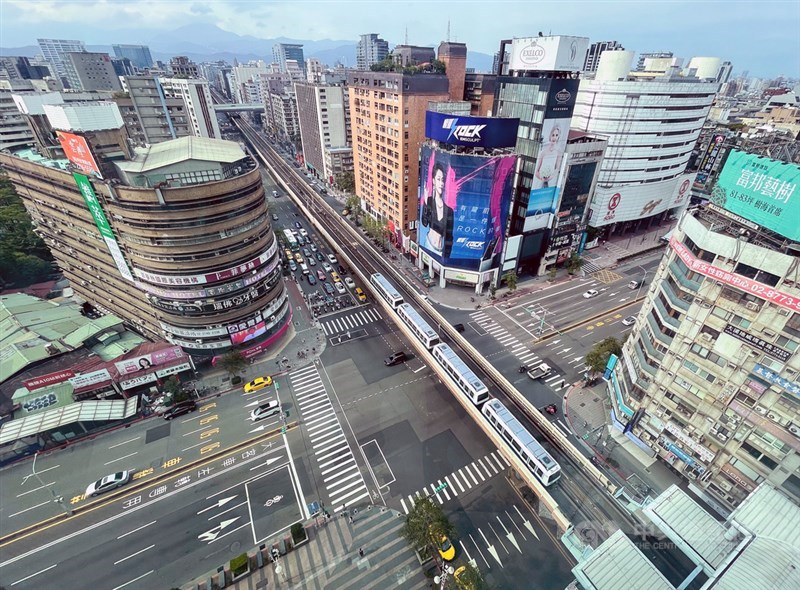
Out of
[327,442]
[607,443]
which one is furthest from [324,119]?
[607,443]

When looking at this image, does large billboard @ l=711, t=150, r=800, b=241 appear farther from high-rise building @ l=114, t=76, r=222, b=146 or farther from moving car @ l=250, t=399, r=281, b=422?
high-rise building @ l=114, t=76, r=222, b=146

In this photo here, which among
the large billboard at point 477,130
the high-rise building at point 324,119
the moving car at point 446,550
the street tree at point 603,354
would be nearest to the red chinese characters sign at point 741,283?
the street tree at point 603,354

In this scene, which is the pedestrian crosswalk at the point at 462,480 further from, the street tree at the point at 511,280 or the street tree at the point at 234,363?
the street tree at the point at 511,280

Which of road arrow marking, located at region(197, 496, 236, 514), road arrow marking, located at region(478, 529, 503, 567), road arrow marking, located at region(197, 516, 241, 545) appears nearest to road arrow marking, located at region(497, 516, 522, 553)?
road arrow marking, located at region(478, 529, 503, 567)

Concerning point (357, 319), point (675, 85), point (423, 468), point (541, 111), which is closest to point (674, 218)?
point (675, 85)

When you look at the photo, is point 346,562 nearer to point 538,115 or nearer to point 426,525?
point 426,525

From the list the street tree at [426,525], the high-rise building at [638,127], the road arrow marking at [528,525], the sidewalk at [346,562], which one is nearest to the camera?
the street tree at [426,525]
